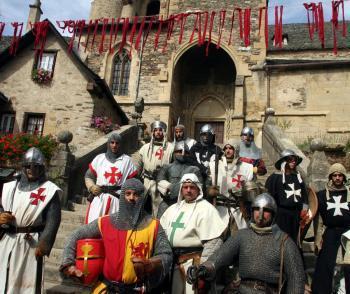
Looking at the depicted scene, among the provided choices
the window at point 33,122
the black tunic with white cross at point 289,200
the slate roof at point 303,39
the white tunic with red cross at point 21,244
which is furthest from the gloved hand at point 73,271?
the slate roof at point 303,39

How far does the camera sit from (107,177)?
16.0 ft

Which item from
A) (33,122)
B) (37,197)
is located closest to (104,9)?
(33,122)

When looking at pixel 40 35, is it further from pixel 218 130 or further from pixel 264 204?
pixel 264 204

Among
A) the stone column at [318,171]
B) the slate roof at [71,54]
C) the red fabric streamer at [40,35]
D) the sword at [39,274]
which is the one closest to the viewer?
the sword at [39,274]

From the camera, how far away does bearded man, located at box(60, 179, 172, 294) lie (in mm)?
2863

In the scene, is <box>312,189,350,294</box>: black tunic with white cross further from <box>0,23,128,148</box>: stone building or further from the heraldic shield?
<box>0,23,128,148</box>: stone building

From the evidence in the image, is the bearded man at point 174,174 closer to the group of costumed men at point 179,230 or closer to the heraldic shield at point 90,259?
the group of costumed men at point 179,230

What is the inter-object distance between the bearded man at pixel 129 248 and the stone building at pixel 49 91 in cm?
1178

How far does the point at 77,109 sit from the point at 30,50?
375 centimetres

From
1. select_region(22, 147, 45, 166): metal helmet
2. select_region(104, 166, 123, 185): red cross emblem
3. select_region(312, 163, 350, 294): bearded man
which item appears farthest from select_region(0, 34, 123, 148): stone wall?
select_region(312, 163, 350, 294): bearded man

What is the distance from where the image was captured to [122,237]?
3.00m

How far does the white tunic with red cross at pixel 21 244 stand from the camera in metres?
3.55

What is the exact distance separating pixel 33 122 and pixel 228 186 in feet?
40.3

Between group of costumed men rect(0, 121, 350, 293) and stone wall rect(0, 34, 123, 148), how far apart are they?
32.4 ft
